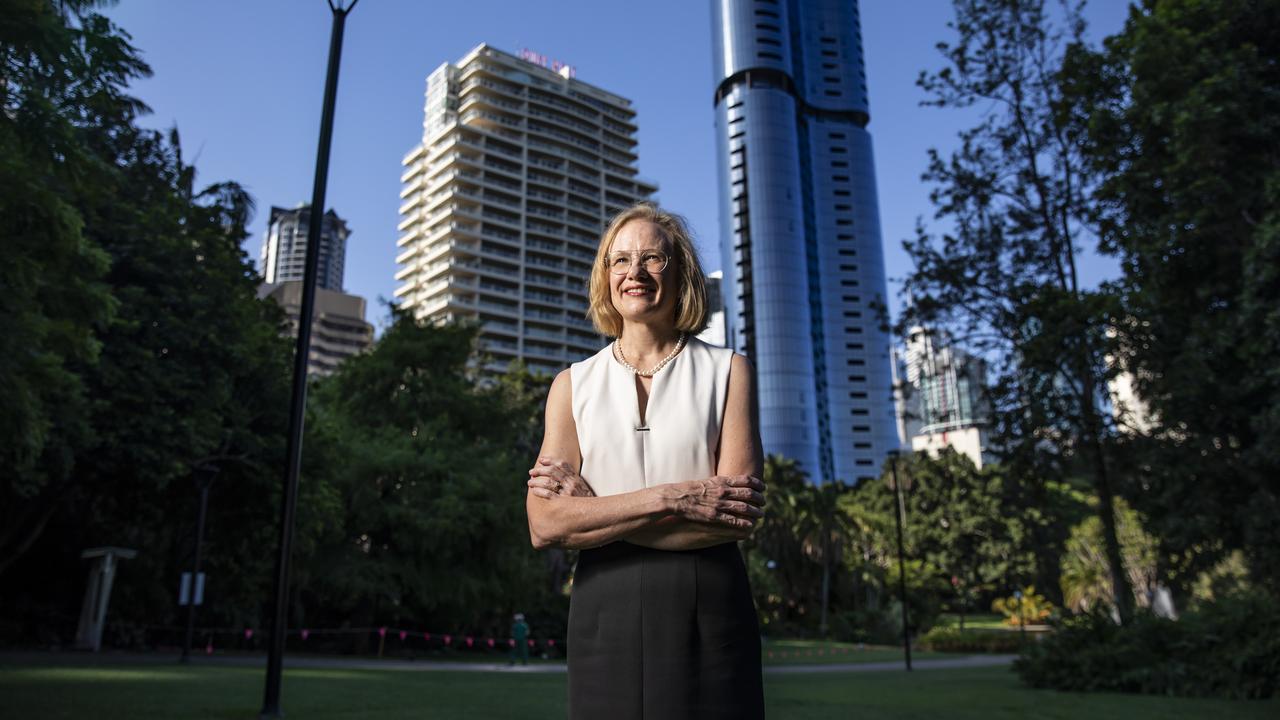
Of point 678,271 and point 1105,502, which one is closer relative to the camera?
point 678,271

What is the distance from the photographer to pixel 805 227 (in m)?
121

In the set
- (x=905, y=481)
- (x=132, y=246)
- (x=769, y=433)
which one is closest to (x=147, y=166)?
(x=132, y=246)

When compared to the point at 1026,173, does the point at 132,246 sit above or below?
below

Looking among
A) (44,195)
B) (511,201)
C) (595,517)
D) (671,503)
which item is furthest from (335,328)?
(671,503)

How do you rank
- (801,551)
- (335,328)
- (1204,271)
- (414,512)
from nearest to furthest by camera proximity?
(1204,271), (414,512), (801,551), (335,328)

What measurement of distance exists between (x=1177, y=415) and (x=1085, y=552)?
38.7m

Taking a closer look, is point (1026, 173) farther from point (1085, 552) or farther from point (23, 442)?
point (1085, 552)

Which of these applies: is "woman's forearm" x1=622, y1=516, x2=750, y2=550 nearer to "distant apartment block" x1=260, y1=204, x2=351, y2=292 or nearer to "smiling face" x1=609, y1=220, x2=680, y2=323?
"smiling face" x1=609, y1=220, x2=680, y2=323

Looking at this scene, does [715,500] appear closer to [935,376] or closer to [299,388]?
[299,388]

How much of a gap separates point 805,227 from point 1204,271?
109249 mm

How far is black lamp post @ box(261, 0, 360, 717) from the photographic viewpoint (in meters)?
7.64

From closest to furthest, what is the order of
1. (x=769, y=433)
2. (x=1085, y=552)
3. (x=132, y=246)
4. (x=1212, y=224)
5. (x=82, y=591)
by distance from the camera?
(x=1212, y=224) < (x=132, y=246) < (x=82, y=591) < (x=1085, y=552) < (x=769, y=433)

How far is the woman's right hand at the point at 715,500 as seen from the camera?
189 cm

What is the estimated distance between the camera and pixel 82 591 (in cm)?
2300
